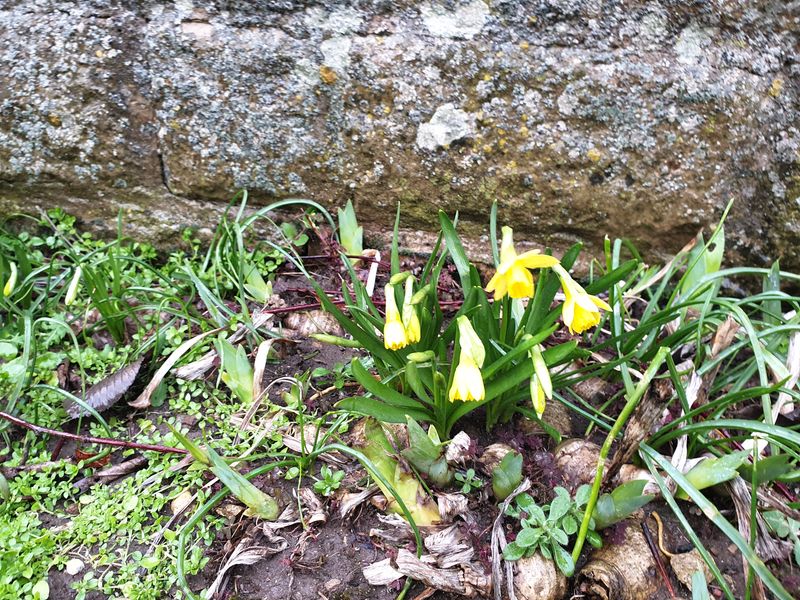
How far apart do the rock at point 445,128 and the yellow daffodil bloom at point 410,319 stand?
0.81m

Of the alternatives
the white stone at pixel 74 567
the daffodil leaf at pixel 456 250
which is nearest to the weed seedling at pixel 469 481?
the daffodil leaf at pixel 456 250

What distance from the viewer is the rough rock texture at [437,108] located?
1.94 meters

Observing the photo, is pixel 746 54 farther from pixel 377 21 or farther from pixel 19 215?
pixel 19 215

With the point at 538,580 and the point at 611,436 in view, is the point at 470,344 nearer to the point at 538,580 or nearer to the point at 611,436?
the point at 611,436

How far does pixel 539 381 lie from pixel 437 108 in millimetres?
1091

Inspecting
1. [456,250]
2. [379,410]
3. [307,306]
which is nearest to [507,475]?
[379,410]

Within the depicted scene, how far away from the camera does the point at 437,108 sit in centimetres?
204

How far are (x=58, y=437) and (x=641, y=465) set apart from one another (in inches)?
63.6

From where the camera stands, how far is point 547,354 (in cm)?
141

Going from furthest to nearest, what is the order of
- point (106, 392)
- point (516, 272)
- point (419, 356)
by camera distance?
point (106, 392) → point (419, 356) → point (516, 272)

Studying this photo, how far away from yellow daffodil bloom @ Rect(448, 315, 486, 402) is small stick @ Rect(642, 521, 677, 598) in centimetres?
58

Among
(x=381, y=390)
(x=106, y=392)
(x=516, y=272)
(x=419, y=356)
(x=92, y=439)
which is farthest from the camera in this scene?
(x=106, y=392)

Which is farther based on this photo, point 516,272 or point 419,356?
point 419,356

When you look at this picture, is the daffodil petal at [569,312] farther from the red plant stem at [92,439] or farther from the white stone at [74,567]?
the white stone at [74,567]
